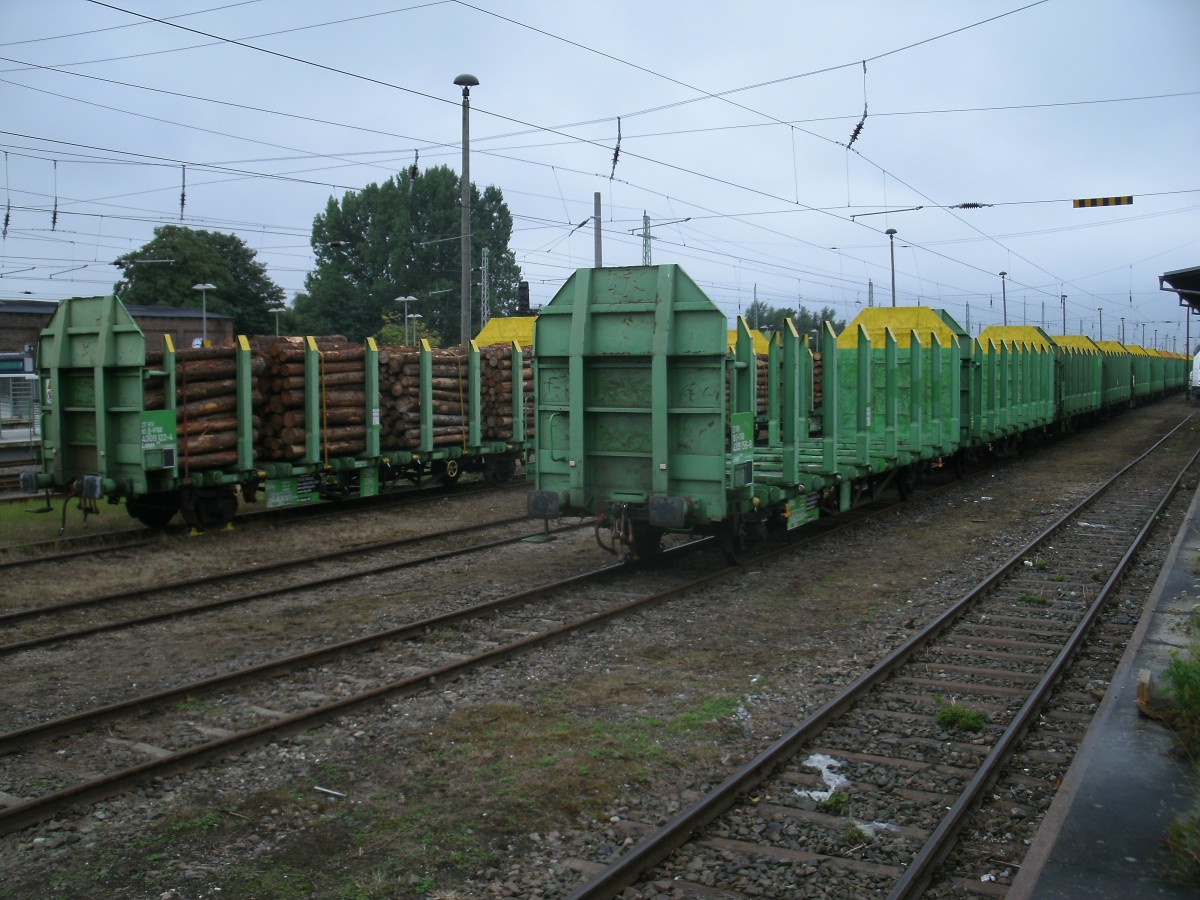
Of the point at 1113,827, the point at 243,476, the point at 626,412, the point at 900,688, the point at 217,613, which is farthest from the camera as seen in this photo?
the point at 243,476

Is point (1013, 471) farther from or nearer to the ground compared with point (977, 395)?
nearer to the ground

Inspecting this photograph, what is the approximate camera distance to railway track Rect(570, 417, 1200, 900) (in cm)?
434

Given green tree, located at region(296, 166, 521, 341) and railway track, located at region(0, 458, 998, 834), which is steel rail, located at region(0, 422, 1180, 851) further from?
green tree, located at region(296, 166, 521, 341)

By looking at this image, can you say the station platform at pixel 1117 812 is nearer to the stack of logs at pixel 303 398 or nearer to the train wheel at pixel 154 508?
the stack of logs at pixel 303 398

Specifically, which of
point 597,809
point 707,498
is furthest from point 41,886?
point 707,498

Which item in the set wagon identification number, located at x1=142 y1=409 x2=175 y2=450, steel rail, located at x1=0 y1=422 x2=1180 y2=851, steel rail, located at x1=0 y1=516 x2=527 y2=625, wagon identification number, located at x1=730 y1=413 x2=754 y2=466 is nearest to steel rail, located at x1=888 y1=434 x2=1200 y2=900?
wagon identification number, located at x1=730 y1=413 x2=754 y2=466

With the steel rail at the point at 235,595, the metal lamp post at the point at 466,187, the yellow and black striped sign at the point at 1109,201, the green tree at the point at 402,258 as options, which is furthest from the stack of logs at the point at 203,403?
the green tree at the point at 402,258

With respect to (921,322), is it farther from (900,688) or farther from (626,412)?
(900,688)

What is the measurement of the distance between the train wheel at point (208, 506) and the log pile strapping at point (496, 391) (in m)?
5.56

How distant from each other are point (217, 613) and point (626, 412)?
4370 mm

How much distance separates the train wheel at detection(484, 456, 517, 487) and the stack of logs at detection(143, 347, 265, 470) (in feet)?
21.1

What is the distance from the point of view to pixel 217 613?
363 inches

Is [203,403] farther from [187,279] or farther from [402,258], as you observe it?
[402,258]

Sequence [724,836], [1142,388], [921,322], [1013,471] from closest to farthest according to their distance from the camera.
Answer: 1. [724,836]
2. [921,322]
3. [1013,471]
4. [1142,388]
